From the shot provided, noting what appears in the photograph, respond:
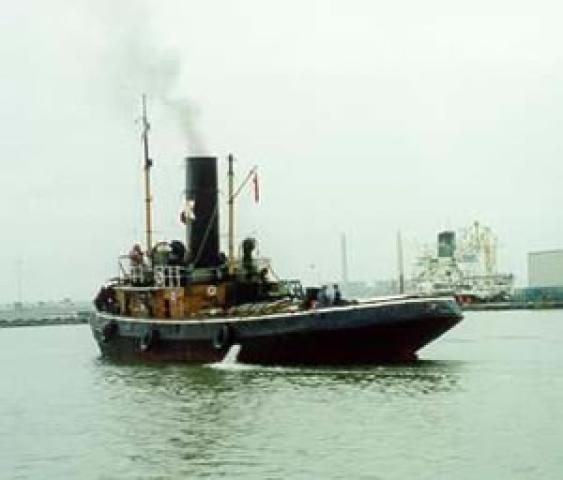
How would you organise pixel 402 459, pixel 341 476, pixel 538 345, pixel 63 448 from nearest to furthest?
pixel 341 476
pixel 402 459
pixel 63 448
pixel 538 345

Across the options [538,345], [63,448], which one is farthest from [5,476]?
[538,345]

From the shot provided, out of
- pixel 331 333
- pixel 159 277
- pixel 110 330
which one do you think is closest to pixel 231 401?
pixel 331 333

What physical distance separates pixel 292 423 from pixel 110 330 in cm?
2266

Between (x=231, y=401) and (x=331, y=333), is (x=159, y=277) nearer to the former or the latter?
(x=331, y=333)

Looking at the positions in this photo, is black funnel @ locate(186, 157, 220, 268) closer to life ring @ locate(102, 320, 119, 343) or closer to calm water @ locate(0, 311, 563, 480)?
life ring @ locate(102, 320, 119, 343)

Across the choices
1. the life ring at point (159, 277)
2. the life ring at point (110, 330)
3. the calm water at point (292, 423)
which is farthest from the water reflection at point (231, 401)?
the life ring at point (110, 330)

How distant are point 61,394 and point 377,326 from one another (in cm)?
951

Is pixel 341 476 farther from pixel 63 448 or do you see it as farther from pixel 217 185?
pixel 217 185

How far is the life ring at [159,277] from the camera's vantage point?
44.2m

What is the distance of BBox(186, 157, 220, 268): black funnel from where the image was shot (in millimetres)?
44062

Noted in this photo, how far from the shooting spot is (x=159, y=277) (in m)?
44.4

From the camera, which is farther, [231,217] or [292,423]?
[231,217]

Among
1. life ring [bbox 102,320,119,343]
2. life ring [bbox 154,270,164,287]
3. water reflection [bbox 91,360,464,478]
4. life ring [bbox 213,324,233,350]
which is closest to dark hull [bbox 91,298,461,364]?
life ring [bbox 213,324,233,350]

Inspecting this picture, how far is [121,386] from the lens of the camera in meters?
36.7
